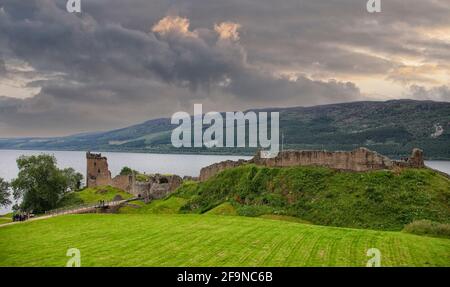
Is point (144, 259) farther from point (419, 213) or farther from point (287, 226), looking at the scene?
point (419, 213)

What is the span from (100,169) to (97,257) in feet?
265

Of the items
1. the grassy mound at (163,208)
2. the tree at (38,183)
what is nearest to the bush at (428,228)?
the grassy mound at (163,208)

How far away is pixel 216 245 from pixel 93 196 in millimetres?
58204

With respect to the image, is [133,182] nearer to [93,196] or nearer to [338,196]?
[93,196]

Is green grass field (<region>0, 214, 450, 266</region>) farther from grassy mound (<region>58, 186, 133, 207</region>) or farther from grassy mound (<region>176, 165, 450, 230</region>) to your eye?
grassy mound (<region>58, 186, 133, 207</region>)

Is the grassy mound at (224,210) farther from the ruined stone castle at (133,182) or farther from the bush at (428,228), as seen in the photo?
the ruined stone castle at (133,182)

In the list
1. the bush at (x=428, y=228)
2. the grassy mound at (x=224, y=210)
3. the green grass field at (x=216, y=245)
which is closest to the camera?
the green grass field at (x=216, y=245)

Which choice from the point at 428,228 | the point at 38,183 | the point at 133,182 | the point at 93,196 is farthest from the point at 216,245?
the point at 133,182

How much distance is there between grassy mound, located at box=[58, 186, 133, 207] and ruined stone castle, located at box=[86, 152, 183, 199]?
6.20 feet

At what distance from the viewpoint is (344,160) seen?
4350cm

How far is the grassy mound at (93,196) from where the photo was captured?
2798 inches

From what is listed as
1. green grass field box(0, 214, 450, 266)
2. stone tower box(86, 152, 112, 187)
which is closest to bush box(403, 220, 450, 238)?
green grass field box(0, 214, 450, 266)

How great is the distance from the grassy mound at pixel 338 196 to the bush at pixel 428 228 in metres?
2.35
